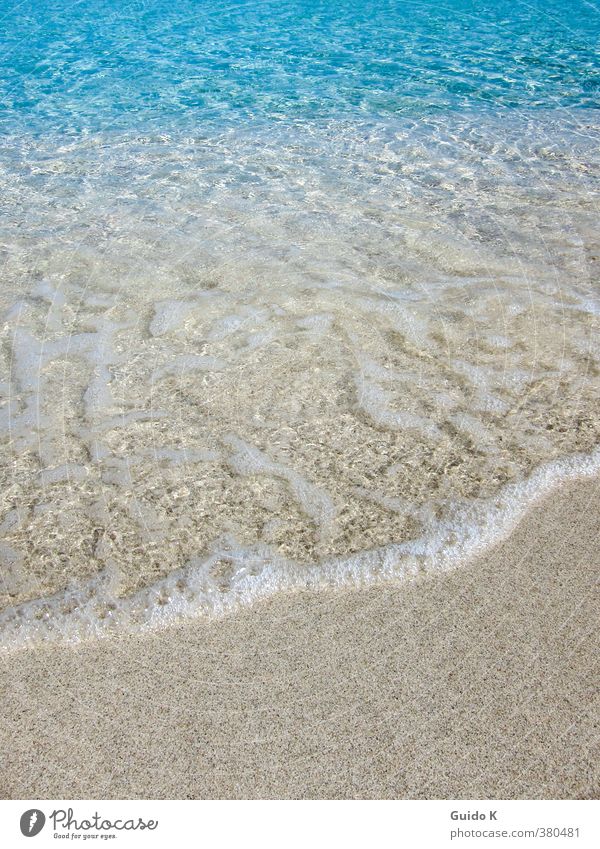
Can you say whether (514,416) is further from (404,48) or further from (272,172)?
(404,48)

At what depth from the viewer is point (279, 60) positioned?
5.98 meters

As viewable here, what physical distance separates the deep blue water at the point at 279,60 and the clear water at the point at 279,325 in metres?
0.04

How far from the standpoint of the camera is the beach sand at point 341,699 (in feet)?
4.92

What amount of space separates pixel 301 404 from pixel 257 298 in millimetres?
736

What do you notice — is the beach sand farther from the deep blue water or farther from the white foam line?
the deep blue water

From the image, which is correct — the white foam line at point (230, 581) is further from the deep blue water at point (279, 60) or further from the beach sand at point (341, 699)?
the deep blue water at point (279, 60)

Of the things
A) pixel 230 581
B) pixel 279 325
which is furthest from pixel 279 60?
pixel 230 581

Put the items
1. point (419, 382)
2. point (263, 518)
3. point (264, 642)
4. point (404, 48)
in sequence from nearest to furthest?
point (264, 642) < point (263, 518) < point (419, 382) < point (404, 48)

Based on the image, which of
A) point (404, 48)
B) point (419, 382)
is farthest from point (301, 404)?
point (404, 48)

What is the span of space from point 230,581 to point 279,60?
500cm

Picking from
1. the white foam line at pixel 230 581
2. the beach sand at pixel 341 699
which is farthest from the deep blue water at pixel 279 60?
the beach sand at pixel 341 699

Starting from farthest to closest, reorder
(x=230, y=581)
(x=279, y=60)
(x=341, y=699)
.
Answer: (x=279, y=60), (x=230, y=581), (x=341, y=699)

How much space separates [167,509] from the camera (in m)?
2.17

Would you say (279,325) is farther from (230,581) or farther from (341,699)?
(341,699)
